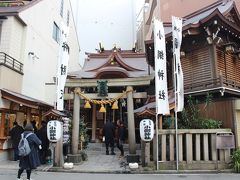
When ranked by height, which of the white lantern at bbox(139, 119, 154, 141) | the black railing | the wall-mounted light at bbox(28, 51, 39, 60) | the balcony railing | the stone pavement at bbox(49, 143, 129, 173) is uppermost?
the wall-mounted light at bbox(28, 51, 39, 60)

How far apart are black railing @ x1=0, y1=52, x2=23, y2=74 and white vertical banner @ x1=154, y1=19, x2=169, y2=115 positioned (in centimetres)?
827

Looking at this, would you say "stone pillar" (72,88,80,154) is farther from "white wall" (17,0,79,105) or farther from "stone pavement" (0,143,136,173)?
"white wall" (17,0,79,105)

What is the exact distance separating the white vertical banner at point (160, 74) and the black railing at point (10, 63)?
8268 mm

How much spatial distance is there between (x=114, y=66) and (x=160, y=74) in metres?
12.2

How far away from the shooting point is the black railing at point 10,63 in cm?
1545

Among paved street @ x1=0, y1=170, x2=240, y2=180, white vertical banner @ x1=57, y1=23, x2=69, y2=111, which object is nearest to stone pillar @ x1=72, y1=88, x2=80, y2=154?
white vertical banner @ x1=57, y1=23, x2=69, y2=111

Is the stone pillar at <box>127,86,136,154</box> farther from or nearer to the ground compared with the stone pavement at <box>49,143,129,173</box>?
farther from the ground

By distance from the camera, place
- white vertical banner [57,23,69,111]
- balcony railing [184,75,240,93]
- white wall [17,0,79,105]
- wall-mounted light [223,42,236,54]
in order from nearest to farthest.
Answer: white vertical banner [57,23,69,111], balcony railing [184,75,240,93], wall-mounted light [223,42,236,54], white wall [17,0,79,105]

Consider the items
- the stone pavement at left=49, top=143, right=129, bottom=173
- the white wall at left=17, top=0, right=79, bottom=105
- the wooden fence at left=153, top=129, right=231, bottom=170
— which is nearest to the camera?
the wooden fence at left=153, top=129, right=231, bottom=170

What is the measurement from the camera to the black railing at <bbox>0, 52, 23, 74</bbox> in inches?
608

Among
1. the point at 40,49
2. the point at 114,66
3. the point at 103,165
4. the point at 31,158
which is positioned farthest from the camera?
the point at 114,66

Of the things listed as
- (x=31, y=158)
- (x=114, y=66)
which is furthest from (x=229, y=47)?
(x=114, y=66)

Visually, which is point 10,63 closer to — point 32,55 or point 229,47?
point 32,55

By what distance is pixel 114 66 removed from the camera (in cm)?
2362
